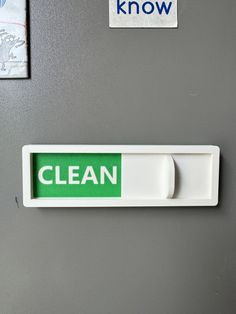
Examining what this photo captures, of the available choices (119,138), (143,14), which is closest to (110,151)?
(119,138)

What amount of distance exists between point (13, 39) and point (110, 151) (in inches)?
9.3

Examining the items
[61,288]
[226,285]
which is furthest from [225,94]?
[61,288]

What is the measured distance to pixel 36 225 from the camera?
20.3 inches

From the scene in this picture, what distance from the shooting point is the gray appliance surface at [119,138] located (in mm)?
498

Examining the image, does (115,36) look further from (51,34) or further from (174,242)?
(174,242)

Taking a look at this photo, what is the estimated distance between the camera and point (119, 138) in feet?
1.67

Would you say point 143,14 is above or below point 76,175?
above

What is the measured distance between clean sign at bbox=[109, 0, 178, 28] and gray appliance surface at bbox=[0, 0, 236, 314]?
0.04 ft

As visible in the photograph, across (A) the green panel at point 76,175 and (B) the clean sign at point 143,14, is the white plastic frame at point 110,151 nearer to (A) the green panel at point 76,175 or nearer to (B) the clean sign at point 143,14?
(A) the green panel at point 76,175

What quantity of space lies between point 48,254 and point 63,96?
0.88 ft

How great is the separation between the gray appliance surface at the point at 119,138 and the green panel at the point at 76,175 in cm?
3

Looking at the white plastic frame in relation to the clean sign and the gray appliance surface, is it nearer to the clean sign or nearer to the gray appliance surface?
the gray appliance surface

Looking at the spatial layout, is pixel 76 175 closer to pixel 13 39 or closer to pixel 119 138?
pixel 119 138

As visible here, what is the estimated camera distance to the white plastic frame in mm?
488
